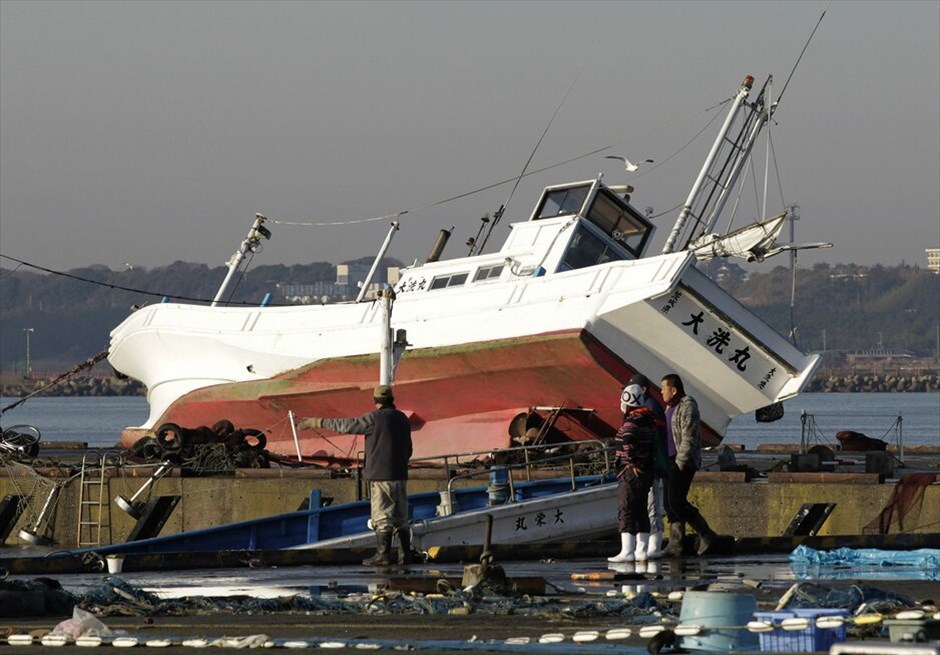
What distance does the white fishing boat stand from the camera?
27.9 meters

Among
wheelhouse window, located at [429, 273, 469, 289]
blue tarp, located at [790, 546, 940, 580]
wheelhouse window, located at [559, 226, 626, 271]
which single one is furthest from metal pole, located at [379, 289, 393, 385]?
blue tarp, located at [790, 546, 940, 580]

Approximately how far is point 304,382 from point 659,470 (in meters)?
16.7

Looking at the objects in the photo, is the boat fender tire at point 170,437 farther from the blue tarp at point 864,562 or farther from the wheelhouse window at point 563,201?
the blue tarp at point 864,562

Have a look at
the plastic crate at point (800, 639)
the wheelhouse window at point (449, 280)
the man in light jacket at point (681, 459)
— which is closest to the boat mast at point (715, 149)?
the wheelhouse window at point (449, 280)

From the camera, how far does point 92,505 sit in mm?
25688

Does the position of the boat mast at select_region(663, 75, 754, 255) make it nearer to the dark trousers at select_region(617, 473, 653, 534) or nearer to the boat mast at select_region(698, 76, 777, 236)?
the boat mast at select_region(698, 76, 777, 236)

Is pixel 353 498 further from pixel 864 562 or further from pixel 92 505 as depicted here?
pixel 864 562

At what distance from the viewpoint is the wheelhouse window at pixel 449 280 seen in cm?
3102

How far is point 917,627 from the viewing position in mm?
9445

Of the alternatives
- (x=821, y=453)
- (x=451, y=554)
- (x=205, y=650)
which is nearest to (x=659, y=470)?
(x=451, y=554)

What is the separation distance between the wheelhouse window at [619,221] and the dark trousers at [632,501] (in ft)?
51.7

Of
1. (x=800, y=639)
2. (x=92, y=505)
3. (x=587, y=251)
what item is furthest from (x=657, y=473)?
(x=587, y=251)

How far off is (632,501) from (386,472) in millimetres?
2292

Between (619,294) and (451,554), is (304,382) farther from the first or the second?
(451,554)
